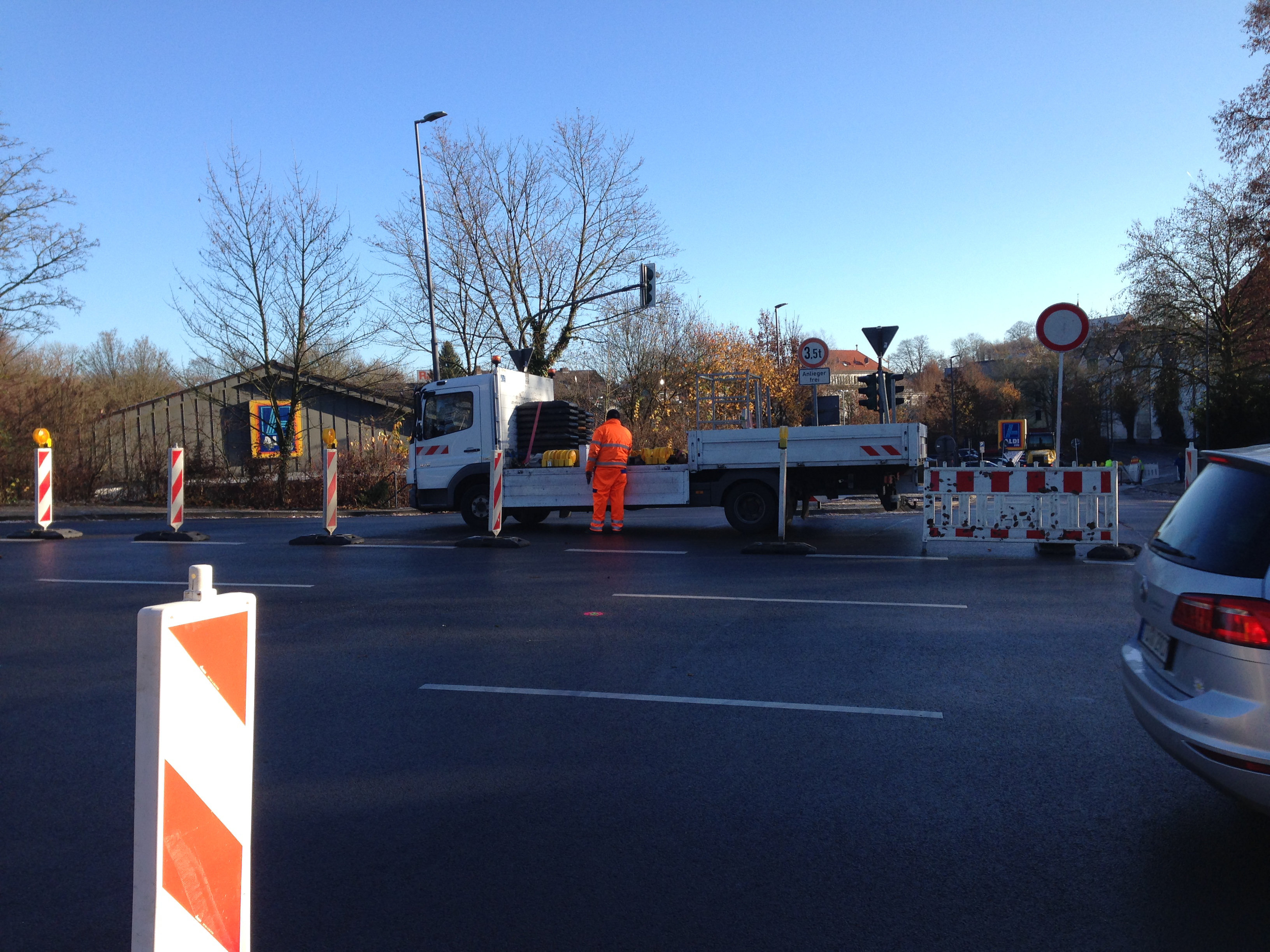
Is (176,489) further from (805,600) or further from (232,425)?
(232,425)

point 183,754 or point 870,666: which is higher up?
point 183,754

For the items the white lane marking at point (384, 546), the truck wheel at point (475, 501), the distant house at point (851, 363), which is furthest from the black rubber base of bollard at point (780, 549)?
the distant house at point (851, 363)

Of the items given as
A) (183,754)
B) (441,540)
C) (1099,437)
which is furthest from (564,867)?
(1099,437)

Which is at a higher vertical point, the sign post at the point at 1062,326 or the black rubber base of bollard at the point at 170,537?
the sign post at the point at 1062,326

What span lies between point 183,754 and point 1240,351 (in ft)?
179

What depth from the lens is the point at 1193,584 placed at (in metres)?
3.76

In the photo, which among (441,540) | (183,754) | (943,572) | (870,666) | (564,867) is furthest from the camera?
(441,540)

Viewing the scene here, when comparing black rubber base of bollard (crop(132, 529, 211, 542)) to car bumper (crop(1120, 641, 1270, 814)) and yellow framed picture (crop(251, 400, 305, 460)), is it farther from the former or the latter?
car bumper (crop(1120, 641, 1270, 814))

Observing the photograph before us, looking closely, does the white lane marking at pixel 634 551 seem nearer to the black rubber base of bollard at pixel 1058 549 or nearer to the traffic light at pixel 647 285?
the black rubber base of bollard at pixel 1058 549

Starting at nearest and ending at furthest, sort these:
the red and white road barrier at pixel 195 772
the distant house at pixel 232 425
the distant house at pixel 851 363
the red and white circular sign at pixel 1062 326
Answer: the red and white road barrier at pixel 195 772 → the red and white circular sign at pixel 1062 326 → the distant house at pixel 232 425 → the distant house at pixel 851 363

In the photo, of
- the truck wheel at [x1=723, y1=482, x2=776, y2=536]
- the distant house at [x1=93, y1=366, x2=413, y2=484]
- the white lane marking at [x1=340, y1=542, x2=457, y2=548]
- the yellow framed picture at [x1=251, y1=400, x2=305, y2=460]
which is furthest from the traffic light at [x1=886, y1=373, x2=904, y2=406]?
the yellow framed picture at [x1=251, y1=400, x2=305, y2=460]

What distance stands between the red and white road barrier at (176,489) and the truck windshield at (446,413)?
392 cm

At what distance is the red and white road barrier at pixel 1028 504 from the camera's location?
12148 millimetres

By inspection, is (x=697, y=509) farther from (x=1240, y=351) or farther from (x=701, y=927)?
(x=1240, y=351)
